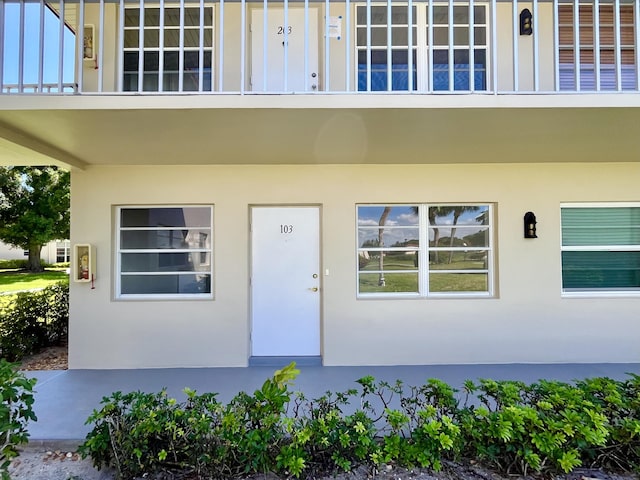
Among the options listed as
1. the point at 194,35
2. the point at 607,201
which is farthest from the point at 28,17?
the point at 607,201

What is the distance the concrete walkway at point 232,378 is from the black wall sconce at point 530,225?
1.81 meters

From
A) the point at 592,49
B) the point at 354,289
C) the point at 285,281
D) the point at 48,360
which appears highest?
the point at 592,49

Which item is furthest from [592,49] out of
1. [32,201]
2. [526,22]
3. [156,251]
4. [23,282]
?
[23,282]

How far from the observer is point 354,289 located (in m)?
5.11

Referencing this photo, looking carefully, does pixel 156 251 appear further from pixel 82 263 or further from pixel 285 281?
pixel 285 281

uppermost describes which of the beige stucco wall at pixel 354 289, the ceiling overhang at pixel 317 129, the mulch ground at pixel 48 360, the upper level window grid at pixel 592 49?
the upper level window grid at pixel 592 49

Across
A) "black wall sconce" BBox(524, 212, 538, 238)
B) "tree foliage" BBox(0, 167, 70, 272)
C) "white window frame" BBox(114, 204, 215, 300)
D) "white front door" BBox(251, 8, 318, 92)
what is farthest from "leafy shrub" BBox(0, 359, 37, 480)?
"tree foliage" BBox(0, 167, 70, 272)

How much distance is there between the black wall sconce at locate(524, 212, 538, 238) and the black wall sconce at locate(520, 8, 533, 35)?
2440 millimetres

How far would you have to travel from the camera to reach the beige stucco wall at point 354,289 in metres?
5.05

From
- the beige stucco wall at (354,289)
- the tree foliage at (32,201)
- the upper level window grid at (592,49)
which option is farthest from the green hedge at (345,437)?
the tree foliage at (32,201)

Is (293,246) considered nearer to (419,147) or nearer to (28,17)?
(419,147)

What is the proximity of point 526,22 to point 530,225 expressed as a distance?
8.85 ft

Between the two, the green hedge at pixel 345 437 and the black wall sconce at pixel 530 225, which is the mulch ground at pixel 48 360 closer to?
the green hedge at pixel 345 437

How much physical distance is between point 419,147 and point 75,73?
4198 millimetres
